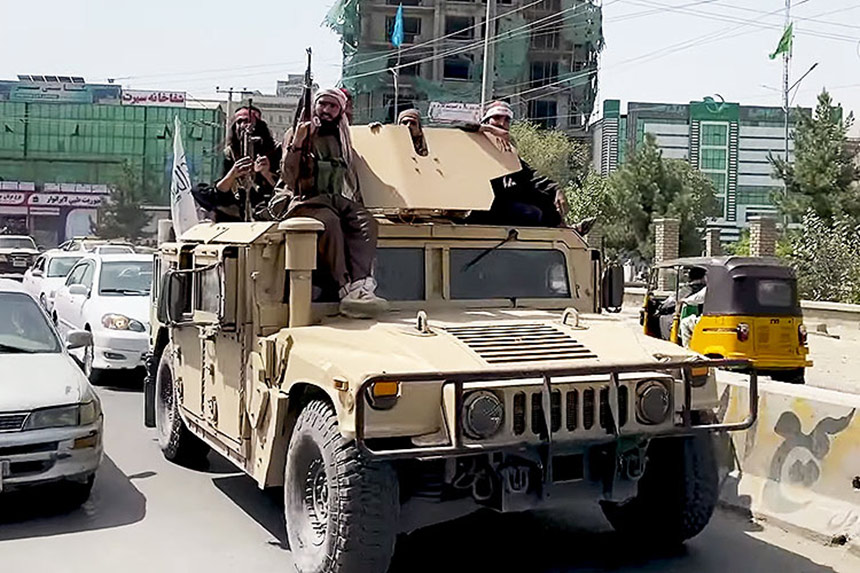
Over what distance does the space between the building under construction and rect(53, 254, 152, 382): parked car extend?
48.1 meters

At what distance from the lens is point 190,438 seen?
8.02 metres

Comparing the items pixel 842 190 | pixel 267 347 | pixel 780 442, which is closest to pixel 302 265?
pixel 267 347

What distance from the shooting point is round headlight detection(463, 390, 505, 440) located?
4879mm

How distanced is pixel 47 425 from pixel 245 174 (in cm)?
239

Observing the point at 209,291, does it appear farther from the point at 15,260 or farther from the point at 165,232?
the point at 15,260

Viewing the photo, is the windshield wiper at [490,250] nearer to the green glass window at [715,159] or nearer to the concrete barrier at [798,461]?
the concrete barrier at [798,461]

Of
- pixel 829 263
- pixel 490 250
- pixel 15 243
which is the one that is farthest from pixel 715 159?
pixel 490 250

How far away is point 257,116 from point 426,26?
58.2 meters

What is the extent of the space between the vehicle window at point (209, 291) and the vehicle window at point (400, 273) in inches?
38.4

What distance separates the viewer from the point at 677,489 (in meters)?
5.84

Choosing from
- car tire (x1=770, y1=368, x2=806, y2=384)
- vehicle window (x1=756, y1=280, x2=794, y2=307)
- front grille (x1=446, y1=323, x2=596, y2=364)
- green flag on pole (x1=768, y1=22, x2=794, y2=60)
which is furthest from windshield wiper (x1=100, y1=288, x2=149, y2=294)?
green flag on pole (x1=768, y1=22, x2=794, y2=60)

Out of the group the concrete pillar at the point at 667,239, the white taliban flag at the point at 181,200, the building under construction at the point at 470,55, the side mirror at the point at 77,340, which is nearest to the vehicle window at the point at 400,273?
the side mirror at the point at 77,340

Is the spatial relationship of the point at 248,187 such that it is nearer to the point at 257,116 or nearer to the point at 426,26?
the point at 257,116

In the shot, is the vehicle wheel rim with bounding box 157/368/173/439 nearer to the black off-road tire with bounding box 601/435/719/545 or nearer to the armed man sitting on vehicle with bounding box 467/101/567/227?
the armed man sitting on vehicle with bounding box 467/101/567/227
